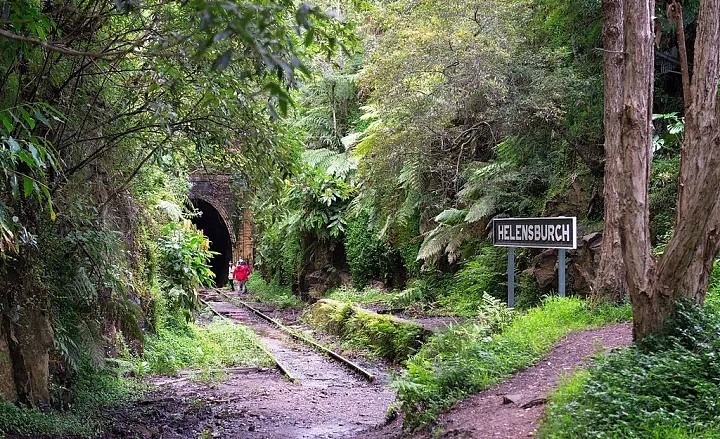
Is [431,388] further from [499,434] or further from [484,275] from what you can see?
[484,275]

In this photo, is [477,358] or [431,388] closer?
[431,388]

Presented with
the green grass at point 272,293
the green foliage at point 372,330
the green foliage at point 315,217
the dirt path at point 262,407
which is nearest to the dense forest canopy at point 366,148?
the green foliage at point 315,217

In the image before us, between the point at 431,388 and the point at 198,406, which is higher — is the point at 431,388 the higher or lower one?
the higher one

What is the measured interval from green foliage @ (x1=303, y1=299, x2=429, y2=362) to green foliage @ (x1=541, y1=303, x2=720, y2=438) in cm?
498

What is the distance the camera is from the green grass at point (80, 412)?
196 inches

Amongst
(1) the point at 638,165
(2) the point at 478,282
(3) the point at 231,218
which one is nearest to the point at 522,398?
(1) the point at 638,165

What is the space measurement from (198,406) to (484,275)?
17.7ft

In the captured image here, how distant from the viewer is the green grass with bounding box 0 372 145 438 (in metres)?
4.98

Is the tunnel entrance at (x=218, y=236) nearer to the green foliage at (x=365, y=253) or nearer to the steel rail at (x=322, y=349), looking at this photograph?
the steel rail at (x=322, y=349)

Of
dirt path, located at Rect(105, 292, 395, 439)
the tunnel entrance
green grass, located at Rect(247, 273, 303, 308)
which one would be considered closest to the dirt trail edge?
dirt path, located at Rect(105, 292, 395, 439)

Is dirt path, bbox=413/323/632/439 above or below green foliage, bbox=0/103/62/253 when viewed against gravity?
below

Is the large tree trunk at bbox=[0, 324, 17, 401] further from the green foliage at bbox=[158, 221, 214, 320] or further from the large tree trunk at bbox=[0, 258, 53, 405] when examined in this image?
the green foliage at bbox=[158, 221, 214, 320]

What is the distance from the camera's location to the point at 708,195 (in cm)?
434

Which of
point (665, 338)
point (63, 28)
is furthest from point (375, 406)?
point (63, 28)
